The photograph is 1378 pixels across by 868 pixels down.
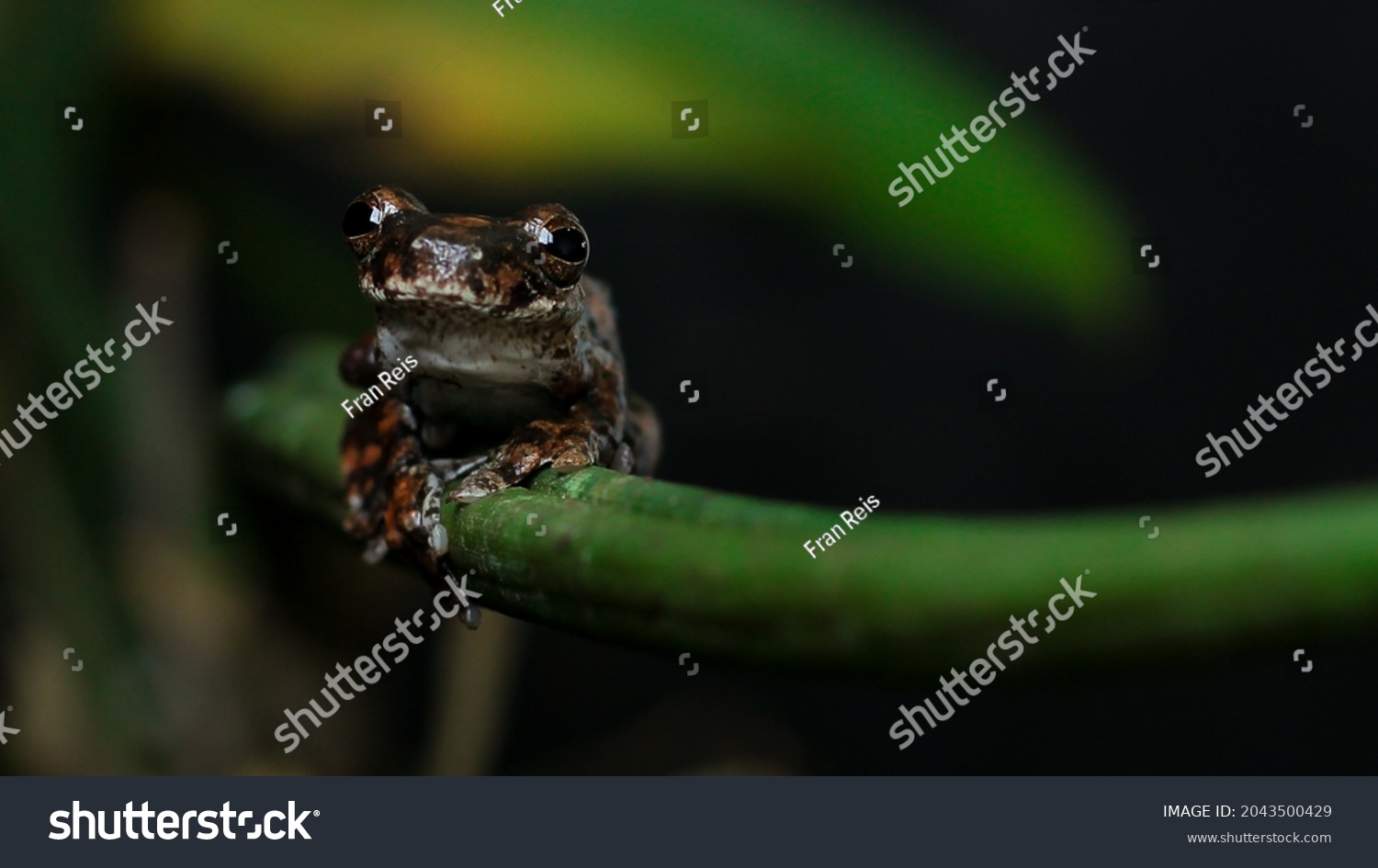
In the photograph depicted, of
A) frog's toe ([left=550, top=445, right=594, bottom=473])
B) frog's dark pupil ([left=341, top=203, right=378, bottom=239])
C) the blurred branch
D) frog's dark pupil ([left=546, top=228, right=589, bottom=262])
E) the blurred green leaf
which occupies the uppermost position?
the blurred green leaf

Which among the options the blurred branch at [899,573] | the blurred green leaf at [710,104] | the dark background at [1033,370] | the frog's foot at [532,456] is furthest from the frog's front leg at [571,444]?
the dark background at [1033,370]

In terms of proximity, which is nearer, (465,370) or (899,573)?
(899,573)

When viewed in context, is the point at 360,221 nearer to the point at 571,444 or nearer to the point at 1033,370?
the point at 571,444

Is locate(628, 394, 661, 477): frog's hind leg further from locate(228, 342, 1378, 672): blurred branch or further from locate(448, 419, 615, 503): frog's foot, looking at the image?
locate(228, 342, 1378, 672): blurred branch

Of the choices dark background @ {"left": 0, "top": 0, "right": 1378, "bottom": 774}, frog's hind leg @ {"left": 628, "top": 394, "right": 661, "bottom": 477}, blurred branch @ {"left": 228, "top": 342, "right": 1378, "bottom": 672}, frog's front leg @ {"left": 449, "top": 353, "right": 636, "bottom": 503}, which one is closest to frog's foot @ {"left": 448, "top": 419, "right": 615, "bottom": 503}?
frog's front leg @ {"left": 449, "top": 353, "right": 636, "bottom": 503}

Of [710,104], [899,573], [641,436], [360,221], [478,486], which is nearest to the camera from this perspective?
[899,573]

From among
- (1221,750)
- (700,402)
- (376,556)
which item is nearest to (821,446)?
Answer: (700,402)

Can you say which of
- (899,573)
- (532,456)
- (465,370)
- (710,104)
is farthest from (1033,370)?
(899,573)

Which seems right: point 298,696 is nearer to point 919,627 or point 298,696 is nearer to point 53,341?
point 53,341
